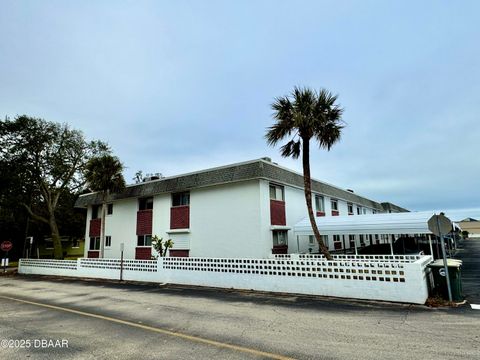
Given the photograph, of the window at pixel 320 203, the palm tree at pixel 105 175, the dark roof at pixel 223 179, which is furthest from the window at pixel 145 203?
the window at pixel 320 203

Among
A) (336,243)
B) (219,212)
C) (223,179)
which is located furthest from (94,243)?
(336,243)

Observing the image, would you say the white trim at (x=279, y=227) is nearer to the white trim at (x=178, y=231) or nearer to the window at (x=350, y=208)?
the white trim at (x=178, y=231)

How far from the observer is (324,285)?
1127 cm

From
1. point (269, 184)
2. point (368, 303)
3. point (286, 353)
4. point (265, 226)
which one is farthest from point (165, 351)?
point (269, 184)

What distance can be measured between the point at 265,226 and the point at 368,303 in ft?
29.1

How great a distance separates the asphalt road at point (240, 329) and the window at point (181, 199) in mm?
10738

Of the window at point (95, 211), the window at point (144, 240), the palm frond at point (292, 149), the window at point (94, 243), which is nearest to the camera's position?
the palm frond at point (292, 149)

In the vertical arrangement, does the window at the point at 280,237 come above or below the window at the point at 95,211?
below

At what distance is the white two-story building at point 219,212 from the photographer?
18.3 meters

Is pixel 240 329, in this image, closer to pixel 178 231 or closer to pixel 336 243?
pixel 178 231

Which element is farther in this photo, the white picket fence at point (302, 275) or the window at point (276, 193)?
the window at point (276, 193)

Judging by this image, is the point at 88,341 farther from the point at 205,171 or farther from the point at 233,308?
the point at 205,171

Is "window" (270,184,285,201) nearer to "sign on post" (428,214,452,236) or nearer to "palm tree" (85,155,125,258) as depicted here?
"sign on post" (428,214,452,236)

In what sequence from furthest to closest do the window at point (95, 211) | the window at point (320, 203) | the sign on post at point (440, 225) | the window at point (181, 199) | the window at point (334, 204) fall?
the window at point (95, 211) < the window at point (334, 204) < the window at point (320, 203) < the window at point (181, 199) < the sign on post at point (440, 225)
